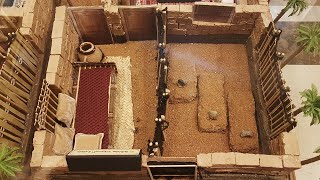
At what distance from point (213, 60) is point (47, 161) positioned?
13.0ft

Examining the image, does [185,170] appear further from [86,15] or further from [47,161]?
[86,15]

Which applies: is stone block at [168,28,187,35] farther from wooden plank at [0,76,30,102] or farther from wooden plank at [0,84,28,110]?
wooden plank at [0,84,28,110]

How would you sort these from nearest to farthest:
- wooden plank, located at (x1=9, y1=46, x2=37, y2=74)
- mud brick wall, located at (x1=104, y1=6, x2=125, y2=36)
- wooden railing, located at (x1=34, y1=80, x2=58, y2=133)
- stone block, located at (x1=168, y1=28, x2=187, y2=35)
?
wooden railing, located at (x1=34, y1=80, x2=58, y2=133) → wooden plank, located at (x1=9, y1=46, x2=37, y2=74) → mud brick wall, located at (x1=104, y1=6, x2=125, y2=36) → stone block, located at (x1=168, y1=28, x2=187, y2=35)

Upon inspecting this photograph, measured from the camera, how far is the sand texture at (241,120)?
6336 millimetres

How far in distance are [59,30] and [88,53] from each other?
28.6 inches

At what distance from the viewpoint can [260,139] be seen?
6.46 m

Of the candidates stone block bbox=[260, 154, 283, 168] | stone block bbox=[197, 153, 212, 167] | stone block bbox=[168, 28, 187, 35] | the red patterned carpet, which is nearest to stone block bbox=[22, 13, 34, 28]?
the red patterned carpet

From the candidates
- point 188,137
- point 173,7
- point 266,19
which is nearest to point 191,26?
point 173,7

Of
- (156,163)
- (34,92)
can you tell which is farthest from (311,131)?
(34,92)

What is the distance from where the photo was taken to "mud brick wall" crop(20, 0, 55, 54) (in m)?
6.36

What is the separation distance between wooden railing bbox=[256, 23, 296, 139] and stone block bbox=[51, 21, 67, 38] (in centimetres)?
379

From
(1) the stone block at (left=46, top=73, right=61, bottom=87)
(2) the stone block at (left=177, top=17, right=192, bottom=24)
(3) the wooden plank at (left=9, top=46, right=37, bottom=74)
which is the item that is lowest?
(1) the stone block at (left=46, top=73, right=61, bottom=87)

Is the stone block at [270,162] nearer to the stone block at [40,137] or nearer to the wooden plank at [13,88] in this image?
the stone block at [40,137]

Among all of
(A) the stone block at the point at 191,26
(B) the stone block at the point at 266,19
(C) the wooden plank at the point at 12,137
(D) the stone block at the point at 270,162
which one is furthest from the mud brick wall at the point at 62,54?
(B) the stone block at the point at 266,19
